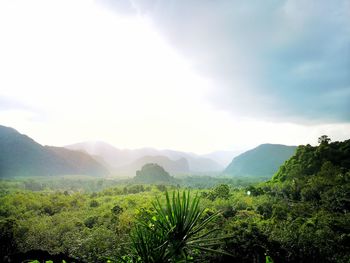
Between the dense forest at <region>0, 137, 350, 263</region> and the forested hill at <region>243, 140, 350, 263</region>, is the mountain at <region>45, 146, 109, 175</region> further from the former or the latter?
the forested hill at <region>243, 140, 350, 263</region>

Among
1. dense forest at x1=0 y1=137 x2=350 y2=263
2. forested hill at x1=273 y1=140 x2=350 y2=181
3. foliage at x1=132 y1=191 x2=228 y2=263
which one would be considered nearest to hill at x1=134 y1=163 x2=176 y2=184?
forested hill at x1=273 y1=140 x2=350 y2=181

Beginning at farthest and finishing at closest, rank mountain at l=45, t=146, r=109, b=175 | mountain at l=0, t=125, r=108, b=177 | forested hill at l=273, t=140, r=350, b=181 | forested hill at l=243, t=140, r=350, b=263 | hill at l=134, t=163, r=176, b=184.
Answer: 1. mountain at l=45, t=146, r=109, b=175
2. hill at l=134, t=163, r=176, b=184
3. mountain at l=0, t=125, r=108, b=177
4. forested hill at l=273, t=140, r=350, b=181
5. forested hill at l=243, t=140, r=350, b=263

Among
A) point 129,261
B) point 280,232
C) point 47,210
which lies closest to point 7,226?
point 280,232

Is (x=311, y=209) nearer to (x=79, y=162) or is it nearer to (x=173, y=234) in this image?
(x=173, y=234)

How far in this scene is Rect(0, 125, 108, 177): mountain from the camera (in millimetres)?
115500

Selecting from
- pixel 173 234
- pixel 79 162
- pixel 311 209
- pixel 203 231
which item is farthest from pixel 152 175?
pixel 173 234

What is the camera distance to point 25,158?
118938 mm

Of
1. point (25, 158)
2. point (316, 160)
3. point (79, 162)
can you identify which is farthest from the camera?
point (79, 162)

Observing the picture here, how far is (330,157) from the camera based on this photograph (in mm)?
35812

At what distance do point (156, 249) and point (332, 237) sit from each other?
43.6 feet

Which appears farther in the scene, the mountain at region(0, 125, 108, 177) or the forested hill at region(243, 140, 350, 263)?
the mountain at region(0, 125, 108, 177)

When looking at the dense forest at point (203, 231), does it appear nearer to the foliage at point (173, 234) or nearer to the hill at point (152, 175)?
the foliage at point (173, 234)

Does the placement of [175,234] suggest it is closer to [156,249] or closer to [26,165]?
[156,249]

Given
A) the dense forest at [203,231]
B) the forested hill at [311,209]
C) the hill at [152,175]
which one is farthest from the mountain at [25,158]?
the forested hill at [311,209]
